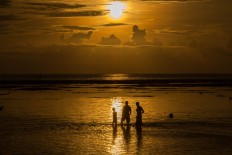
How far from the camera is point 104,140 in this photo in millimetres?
22641

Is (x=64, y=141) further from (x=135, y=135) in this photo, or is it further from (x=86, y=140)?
(x=135, y=135)

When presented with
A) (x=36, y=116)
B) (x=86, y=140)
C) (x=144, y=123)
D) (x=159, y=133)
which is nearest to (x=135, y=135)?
(x=159, y=133)

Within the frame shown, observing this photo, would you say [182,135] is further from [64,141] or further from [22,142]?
[22,142]

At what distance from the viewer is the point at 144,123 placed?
1196 inches

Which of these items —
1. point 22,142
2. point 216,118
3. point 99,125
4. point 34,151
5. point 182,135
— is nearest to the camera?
point 34,151

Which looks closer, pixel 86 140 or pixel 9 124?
pixel 86 140

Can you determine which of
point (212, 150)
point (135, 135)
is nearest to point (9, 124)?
point (135, 135)

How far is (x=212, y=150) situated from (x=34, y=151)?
27.0ft

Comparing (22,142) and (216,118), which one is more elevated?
(216,118)

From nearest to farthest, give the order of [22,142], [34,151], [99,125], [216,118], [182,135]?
[34,151]
[22,142]
[182,135]
[99,125]
[216,118]

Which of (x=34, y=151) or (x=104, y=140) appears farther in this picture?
(x=104, y=140)

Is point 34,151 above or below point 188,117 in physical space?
below

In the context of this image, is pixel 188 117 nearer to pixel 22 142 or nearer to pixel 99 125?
pixel 99 125

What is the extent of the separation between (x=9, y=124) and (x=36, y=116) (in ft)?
17.4
